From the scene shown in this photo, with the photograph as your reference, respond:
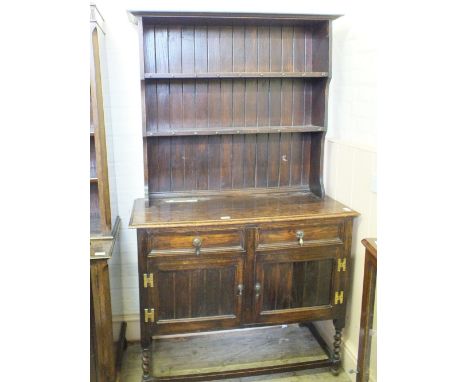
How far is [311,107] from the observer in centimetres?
225

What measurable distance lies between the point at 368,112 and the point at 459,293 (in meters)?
1.45

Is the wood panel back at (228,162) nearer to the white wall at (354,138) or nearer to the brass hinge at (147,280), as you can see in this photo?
the white wall at (354,138)

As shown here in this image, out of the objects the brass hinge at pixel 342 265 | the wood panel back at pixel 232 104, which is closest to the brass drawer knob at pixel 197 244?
the wood panel back at pixel 232 104

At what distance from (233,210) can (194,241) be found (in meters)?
0.27

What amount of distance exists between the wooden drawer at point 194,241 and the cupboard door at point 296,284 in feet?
0.50

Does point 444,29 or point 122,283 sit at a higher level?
point 444,29

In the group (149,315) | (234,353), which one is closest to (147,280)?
(149,315)

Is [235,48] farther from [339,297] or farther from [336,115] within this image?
[339,297]

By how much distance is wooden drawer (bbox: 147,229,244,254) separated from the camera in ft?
5.99

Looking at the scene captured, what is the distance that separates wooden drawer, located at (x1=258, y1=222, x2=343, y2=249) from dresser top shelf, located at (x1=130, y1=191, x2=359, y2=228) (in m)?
0.05
